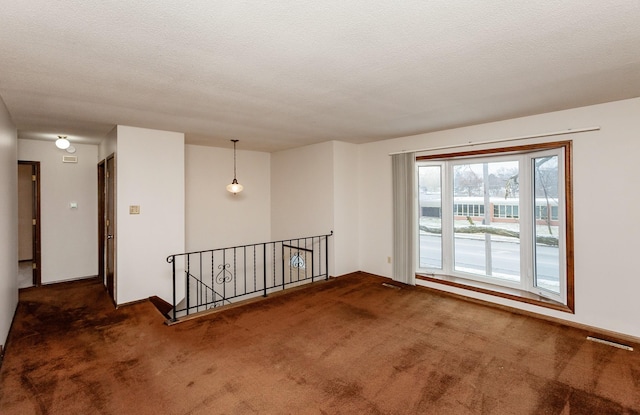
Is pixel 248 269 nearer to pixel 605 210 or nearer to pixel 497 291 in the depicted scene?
pixel 497 291

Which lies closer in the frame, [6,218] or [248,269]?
[6,218]

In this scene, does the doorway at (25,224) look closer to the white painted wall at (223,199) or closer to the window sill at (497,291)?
the white painted wall at (223,199)

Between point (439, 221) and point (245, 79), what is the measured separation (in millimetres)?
3904

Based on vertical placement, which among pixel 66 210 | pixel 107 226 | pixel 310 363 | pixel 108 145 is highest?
pixel 108 145

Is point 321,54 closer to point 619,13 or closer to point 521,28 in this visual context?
point 521,28

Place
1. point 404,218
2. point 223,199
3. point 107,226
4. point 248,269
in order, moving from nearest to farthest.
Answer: point 107,226, point 404,218, point 223,199, point 248,269

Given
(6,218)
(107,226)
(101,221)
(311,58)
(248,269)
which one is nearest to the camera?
(311,58)

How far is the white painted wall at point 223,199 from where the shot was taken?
6016 mm

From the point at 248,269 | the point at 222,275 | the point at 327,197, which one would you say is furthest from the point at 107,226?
the point at 327,197

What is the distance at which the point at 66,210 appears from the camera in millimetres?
5406

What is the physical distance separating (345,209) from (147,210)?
131 inches

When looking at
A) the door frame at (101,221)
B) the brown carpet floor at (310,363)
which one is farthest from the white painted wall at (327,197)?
the door frame at (101,221)

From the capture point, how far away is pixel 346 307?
13.6 ft

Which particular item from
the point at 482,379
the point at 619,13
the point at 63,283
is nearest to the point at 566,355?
the point at 482,379
